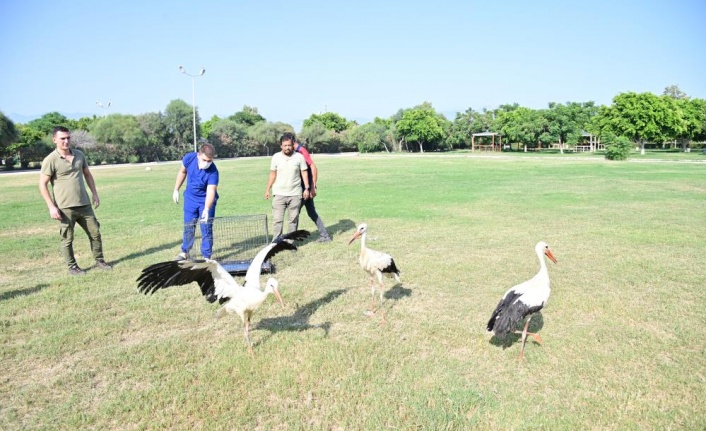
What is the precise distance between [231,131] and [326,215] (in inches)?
2809

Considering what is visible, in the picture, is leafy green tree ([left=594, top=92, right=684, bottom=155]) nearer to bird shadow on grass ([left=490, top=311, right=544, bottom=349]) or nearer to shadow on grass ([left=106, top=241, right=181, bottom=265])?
shadow on grass ([left=106, top=241, right=181, bottom=265])

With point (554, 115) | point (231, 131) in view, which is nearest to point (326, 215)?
point (554, 115)

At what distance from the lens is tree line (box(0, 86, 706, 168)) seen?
59281 millimetres

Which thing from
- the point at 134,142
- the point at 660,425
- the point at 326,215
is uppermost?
the point at 134,142

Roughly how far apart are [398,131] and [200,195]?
82.3m

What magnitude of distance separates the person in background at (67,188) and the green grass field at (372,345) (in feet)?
2.64

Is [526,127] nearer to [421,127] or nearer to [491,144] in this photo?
[491,144]

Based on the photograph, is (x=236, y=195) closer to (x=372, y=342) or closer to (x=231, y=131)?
(x=372, y=342)

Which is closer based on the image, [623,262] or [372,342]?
[372,342]

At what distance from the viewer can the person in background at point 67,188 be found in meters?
7.76

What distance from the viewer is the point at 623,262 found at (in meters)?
8.61

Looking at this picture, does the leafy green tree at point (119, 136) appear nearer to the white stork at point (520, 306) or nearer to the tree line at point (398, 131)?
the tree line at point (398, 131)

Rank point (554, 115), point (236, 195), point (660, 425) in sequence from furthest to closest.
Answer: point (554, 115), point (236, 195), point (660, 425)

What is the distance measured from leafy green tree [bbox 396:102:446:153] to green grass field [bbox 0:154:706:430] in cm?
7624
